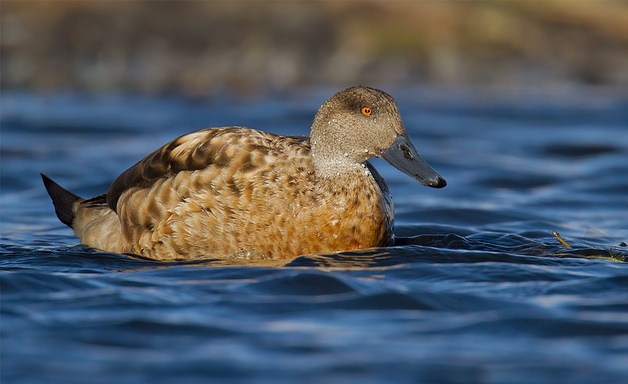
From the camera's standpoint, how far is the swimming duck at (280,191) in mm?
7836

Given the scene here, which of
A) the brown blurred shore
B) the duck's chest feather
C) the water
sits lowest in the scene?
the water

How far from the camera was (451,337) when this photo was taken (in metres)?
6.44

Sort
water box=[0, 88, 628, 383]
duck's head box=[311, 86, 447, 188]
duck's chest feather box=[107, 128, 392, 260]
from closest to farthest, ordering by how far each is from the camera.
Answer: water box=[0, 88, 628, 383], duck's chest feather box=[107, 128, 392, 260], duck's head box=[311, 86, 447, 188]

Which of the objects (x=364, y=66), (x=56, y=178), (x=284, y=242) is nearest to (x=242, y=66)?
(x=364, y=66)

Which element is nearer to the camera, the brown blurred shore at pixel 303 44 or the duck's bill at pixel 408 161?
the duck's bill at pixel 408 161

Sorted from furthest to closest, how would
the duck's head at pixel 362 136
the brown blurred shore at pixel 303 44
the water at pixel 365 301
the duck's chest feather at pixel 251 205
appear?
the brown blurred shore at pixel 303 44
the duck's head at pixel 362 136
the duck's chest feather at pixel 251 205
the water at pixel 365 301

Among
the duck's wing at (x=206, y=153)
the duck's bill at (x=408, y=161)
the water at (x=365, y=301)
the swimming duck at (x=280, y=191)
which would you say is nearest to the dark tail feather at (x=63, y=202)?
the water at (x=365, y=301)

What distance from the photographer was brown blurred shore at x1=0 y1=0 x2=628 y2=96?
17.4 metres

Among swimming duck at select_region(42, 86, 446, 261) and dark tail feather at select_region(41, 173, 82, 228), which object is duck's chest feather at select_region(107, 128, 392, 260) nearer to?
swimming duck at select_region(42, 86, 446, 261)

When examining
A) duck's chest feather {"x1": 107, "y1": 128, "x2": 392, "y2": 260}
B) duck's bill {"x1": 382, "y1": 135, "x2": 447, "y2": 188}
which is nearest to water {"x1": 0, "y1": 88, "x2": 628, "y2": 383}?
duck's chest feather {"x1": 107, "y1": 128, "x2": 392, "y2": 260}

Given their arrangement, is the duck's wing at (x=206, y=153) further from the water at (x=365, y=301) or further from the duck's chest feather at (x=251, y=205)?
the water at (x=365, y=301)

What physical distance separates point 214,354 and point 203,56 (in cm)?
1224

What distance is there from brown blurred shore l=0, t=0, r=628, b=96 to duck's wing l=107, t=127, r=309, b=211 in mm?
8577

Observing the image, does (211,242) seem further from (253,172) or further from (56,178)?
(56,178)
